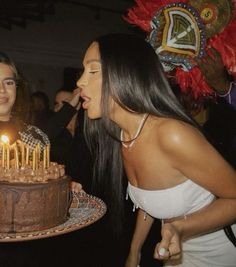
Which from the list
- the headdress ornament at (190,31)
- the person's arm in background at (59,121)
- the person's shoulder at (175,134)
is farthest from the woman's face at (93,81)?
the person's arm in background at (59,121)

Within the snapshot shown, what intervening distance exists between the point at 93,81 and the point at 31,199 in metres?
0.66

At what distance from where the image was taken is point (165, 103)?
5.38 ft

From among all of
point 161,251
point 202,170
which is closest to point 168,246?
point 161,251

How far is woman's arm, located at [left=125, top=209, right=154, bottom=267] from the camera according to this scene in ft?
6.75

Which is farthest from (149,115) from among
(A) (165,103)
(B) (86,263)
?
(B) (86,263)

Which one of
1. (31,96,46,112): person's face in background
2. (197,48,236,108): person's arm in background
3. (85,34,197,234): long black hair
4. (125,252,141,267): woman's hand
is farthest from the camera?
(31,96,46,112): person's face in background

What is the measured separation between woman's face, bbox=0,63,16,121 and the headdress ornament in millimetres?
1031

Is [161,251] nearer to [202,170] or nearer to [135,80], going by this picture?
[202,170]

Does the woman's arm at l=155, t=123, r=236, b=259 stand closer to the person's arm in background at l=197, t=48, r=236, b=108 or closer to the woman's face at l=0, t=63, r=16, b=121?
the person's arm in background at l=197, t=48, r=236, b=108

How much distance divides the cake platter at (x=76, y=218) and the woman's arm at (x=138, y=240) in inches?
9.6

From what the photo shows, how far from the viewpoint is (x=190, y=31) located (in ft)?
6.89

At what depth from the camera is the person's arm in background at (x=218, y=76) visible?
7.21 ft

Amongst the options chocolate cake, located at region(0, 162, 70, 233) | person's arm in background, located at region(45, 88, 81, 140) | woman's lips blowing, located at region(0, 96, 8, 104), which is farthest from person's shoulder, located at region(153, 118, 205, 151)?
person's arm in background, located at region(45, 88, 81, 140)

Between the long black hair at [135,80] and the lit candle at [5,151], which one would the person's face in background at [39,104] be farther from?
the long black hair at [135,80]
